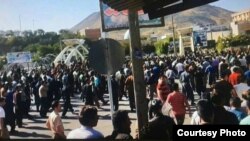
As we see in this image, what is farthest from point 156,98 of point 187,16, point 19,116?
point 187,16

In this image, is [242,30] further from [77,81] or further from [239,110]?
[239,110]

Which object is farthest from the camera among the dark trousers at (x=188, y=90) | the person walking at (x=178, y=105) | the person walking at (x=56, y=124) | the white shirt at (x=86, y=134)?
the dark trousers at (x=188, y=90)

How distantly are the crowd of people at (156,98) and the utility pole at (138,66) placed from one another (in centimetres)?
14

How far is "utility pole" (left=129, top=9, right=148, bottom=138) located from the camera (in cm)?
598

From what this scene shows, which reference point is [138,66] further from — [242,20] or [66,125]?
[242,20]

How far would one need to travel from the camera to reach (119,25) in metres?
11.8

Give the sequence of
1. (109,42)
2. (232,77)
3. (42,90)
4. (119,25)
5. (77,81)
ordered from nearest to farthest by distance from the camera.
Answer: (109,42), (232,77), (119,25), (42,90), (77,81)

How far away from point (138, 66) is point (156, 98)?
3.72 meters

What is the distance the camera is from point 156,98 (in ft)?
31.7

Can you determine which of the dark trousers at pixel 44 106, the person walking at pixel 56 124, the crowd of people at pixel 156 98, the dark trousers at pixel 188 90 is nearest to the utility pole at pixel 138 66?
the crowd of people at pixel 156 98

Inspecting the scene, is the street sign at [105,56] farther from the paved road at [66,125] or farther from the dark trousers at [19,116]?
the dark trousers at [19,116]

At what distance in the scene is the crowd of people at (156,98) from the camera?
521cm

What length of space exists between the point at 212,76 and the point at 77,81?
22.2 ft

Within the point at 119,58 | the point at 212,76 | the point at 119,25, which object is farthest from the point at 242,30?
the point at 119,58
